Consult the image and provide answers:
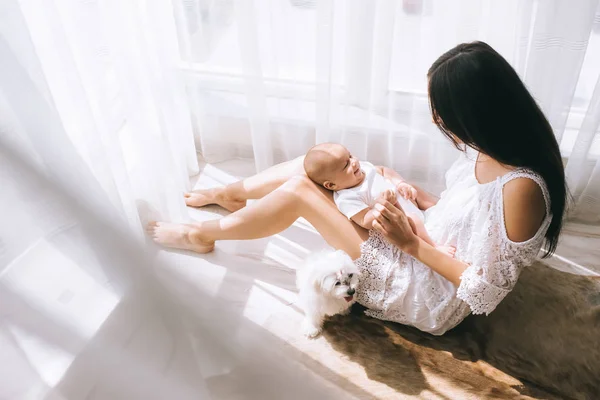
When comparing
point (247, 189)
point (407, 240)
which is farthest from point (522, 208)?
point (247, 189)

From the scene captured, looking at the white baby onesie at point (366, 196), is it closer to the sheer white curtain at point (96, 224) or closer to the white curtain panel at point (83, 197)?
the sheer white curtain at point (96, 224)

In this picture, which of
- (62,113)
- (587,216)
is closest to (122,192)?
(62,113)

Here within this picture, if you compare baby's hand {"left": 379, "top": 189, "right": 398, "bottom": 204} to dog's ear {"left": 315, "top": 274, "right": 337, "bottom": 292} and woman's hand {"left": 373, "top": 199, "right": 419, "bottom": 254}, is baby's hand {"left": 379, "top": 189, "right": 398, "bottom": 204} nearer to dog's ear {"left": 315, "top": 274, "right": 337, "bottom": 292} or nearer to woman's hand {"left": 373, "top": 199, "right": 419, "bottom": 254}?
woman's hand {"left": 373, "top": 199, "right": 419, "bottom": 254}

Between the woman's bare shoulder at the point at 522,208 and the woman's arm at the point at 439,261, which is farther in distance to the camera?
the woman's arm at the point at 439,261

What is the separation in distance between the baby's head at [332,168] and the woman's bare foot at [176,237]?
0.41 metres

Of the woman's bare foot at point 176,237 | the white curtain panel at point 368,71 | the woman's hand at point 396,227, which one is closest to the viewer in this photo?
the woman's hand at point 396,227

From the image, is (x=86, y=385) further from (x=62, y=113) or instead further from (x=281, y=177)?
(x=281, y=177)

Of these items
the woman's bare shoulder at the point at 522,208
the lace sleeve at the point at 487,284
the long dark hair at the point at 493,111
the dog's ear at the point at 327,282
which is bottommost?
the dog's ear at the point at 327,282

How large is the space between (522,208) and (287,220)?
1.98 ft

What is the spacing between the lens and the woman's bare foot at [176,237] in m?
1.67

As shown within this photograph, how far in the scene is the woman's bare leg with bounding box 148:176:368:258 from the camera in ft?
4.68

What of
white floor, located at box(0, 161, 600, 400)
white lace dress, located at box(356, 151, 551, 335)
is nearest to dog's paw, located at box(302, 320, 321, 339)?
white floor, located at box(0, 161, 600, 400)

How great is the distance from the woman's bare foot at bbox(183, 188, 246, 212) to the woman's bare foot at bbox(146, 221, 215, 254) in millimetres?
156

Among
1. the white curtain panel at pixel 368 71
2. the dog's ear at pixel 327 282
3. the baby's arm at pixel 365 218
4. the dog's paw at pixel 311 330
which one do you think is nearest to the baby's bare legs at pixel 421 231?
the baby's arm at pixel 365 218
